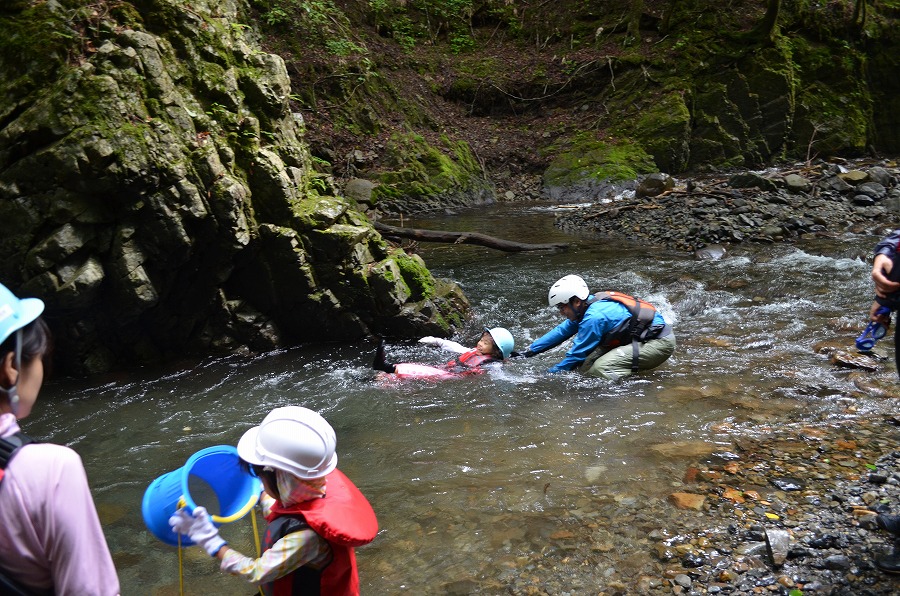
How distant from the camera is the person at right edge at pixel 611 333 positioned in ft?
22.2

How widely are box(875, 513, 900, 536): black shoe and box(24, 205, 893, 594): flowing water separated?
115 cm

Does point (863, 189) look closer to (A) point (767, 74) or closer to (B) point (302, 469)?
(A) point (767, 74)

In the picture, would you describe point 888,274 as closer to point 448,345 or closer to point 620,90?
point 448,345

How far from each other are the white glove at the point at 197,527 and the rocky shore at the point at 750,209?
12.1 metres

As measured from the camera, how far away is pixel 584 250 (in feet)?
43.3

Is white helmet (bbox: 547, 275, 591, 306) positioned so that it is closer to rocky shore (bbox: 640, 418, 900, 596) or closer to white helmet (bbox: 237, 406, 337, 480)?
rocky shore (bbox: 640, 418, 900, 596)

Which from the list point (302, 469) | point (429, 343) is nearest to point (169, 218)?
point (429, 343)

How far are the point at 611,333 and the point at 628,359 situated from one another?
35 centimetres

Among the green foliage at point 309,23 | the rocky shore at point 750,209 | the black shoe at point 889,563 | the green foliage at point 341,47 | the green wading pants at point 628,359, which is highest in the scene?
the green foliage at point 309,23

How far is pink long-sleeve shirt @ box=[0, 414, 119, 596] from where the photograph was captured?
1.48 meters

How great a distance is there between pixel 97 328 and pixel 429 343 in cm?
394

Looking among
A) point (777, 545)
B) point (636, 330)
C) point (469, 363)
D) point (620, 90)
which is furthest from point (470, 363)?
point (620, 90)

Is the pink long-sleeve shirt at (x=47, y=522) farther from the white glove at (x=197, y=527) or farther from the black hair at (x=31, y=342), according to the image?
the white glove at (x=197, y=527)

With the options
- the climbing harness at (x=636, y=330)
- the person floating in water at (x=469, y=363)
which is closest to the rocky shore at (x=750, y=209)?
the climbing harness at (x=636, y=330)
